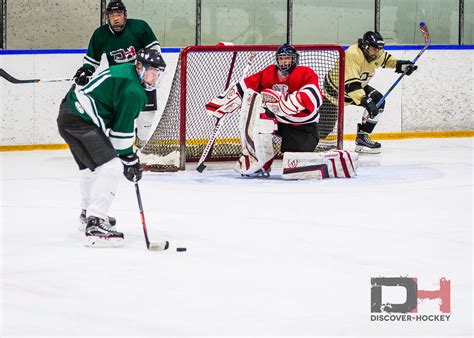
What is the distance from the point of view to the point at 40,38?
27.8ft

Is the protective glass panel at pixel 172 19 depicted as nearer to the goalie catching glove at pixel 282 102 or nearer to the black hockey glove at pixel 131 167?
the goalie catching glove at pixel 282 102

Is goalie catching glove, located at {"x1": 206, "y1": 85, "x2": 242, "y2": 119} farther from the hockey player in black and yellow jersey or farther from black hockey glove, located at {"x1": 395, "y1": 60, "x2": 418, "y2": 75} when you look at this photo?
black hockey glove, located at {"x1": 395, "y1": 60, "x2": 418, "y2": 75}

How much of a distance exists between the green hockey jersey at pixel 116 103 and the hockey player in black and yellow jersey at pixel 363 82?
3117mm

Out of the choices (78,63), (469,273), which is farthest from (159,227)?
(78,63)

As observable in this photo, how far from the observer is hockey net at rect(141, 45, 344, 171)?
7199 millimetres

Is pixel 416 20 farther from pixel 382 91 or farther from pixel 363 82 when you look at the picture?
pixel 363 82

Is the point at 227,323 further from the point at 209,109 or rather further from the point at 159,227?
the point at 209,109

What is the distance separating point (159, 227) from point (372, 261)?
1113 millimetres

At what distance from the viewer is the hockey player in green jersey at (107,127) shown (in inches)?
186

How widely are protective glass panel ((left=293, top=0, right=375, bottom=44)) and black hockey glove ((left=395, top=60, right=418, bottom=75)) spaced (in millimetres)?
1109

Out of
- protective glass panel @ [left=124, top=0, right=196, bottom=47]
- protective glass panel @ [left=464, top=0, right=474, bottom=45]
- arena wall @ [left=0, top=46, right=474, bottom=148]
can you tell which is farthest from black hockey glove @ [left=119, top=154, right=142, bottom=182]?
protective glass panel @ [left=464, top=0, right=474, bottom=45]

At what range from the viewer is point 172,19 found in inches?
350

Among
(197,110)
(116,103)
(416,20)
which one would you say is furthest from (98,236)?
(416,20)
